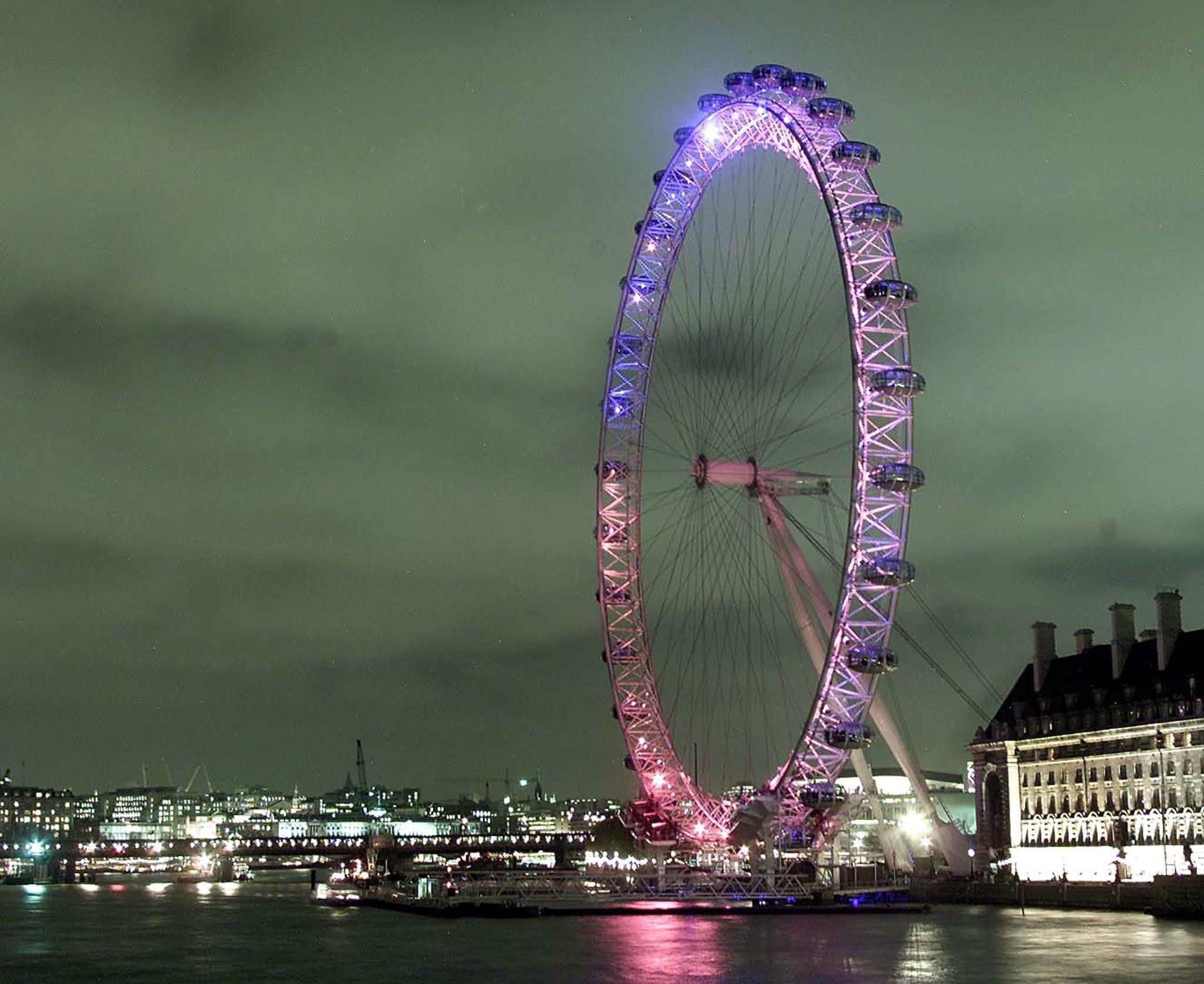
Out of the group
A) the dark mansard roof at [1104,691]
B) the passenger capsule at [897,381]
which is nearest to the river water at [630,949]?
the dark mansard roof at [1104,691]

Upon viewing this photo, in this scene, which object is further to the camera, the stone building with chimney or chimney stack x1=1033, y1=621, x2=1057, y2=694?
chimney stack x1=1033, y1=621, x2=1057, y2=694

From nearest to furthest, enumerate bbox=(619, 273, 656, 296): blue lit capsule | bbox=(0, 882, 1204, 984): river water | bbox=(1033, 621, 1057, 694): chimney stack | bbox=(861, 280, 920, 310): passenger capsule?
bbox=(0, 882, 1204, 984): river water < bbox=(861, 280, 920, 310): passenger capsule < bbox=(619, 273, 656, 296): blue lit capsule < bbox=(1033, 621, 1057, 694): chimney stack

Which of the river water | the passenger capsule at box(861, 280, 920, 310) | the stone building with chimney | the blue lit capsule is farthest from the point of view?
the stone building with chimney

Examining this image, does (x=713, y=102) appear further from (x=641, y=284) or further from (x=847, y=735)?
(x=847, y=735)

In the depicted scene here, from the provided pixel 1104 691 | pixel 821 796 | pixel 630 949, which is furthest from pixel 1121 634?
pixel 630 949

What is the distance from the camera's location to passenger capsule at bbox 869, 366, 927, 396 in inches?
2916

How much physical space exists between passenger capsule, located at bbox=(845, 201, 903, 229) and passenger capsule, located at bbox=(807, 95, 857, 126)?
3853 mm

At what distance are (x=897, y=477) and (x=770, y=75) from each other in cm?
1820

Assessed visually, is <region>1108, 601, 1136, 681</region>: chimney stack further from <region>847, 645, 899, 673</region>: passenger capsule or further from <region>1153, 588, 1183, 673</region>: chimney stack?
<region>847, 645, 899, 673</region>: passenger capsule

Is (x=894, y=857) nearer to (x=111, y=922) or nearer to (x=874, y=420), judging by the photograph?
(x=874, y=420)

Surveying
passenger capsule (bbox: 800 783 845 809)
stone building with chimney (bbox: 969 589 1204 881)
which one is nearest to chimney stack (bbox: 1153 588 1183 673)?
stone building with chimney (bbox: 969 589 1204 881)

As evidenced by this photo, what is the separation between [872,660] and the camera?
249ft

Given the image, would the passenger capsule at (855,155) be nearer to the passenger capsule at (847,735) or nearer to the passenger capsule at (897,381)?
the passenger capsule at (897,381)

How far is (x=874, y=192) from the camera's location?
75.4 metres
